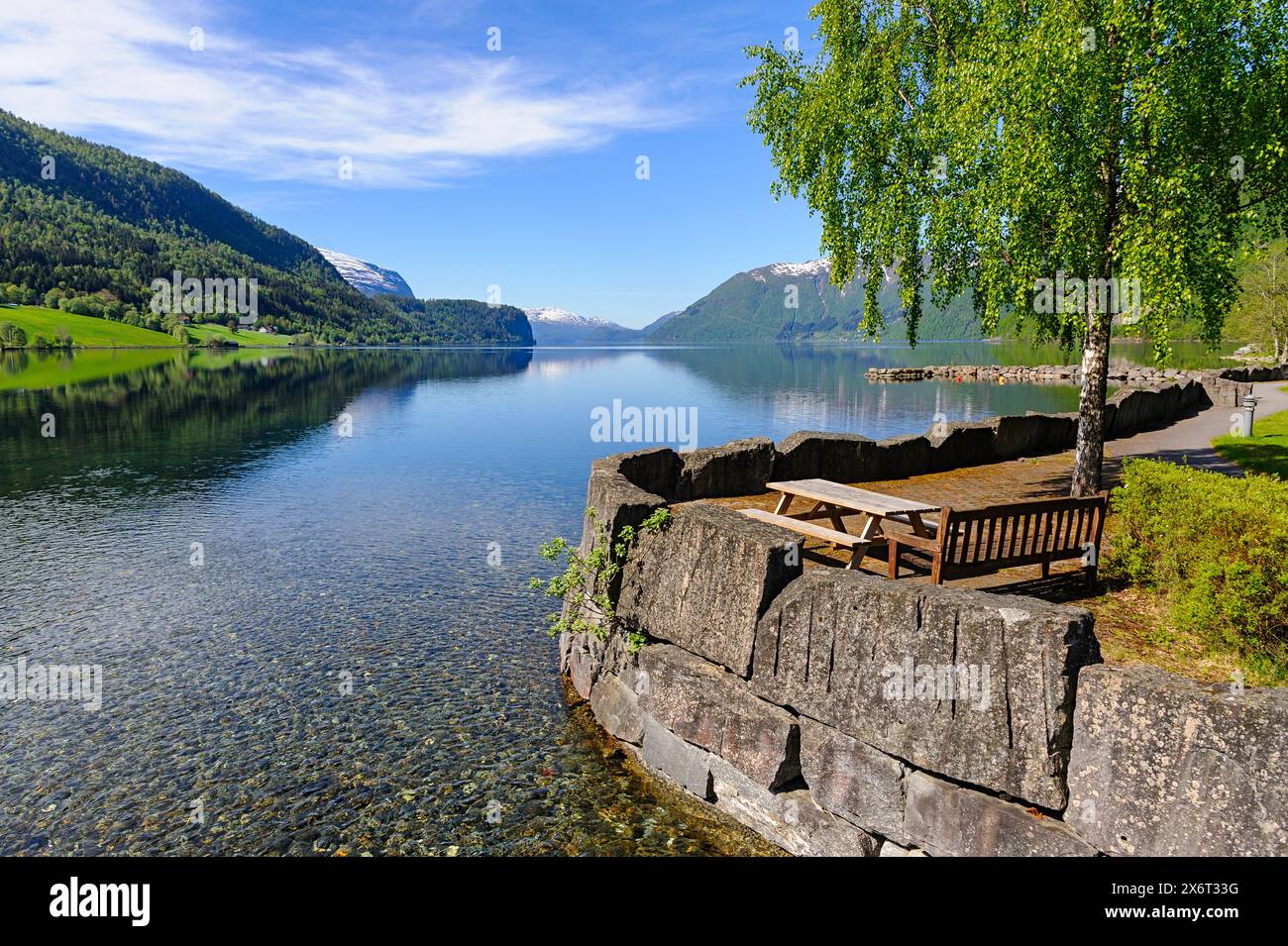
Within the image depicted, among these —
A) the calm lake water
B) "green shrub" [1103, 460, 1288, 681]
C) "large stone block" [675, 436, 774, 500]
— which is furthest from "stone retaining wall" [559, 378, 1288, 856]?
"large stone block" [675, 436, 774, 500]

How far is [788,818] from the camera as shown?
8188 mm

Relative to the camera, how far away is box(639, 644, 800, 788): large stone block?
8172 millimetres

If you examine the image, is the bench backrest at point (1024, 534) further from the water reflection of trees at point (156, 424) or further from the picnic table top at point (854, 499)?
the water reflection of trees at point (156, 424)

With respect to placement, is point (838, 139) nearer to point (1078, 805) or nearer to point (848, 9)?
point (848, 9)

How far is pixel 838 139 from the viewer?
1794 centimetres

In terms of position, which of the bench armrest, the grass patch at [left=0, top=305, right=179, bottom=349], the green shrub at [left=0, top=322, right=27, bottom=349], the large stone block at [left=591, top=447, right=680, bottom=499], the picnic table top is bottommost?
the bench armrest

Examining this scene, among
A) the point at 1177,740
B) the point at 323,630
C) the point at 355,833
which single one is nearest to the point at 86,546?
the point at 323,630

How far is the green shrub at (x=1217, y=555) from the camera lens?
8.56m

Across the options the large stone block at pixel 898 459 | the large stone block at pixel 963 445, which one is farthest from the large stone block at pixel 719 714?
the large stone block at pixel 963 445

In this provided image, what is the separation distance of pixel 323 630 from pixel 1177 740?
13.9 m

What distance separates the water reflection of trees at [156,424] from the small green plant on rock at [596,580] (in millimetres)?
25108

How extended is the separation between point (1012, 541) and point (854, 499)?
2861mm

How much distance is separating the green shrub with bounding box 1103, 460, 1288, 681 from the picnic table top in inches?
119

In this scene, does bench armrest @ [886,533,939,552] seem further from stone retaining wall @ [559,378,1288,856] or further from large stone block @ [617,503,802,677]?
stone retaining wall @ [559,378,1288,856]
